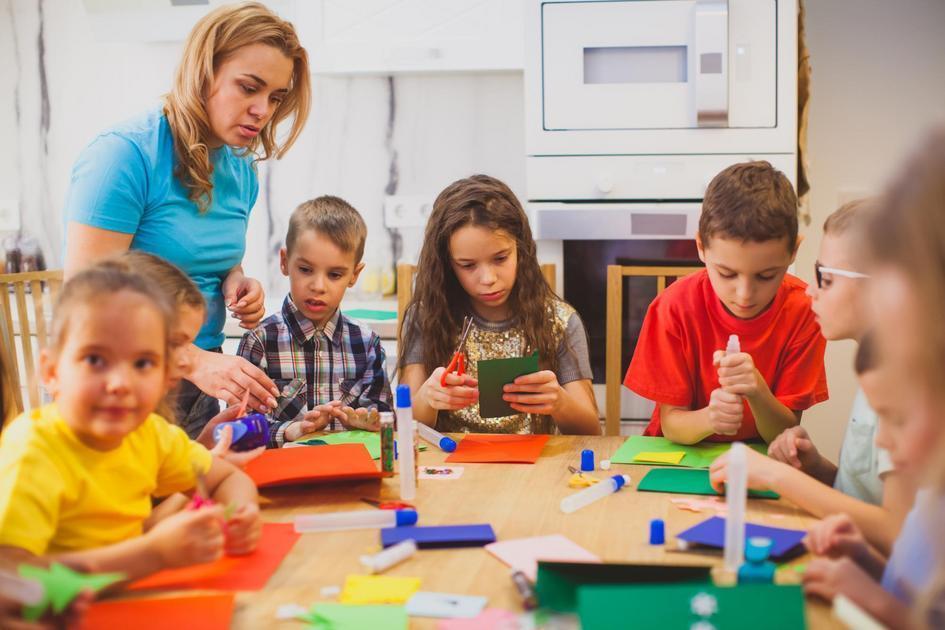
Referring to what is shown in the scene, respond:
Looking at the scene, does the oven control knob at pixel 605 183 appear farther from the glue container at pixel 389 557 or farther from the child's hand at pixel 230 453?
the glue container at pixel 389 557

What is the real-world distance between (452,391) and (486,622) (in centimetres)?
76

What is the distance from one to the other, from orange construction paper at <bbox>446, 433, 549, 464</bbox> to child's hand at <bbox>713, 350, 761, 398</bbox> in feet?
1.13

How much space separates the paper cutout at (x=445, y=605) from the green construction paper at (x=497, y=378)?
63 centimetres

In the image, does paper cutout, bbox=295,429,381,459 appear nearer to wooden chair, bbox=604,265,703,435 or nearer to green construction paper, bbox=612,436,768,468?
green construction paper, bbox=612,436,768,468

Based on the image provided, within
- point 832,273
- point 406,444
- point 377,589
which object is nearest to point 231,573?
point 377,589

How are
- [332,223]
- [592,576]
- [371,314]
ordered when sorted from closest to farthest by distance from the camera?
[592,576] < [332,223] < [371,314]

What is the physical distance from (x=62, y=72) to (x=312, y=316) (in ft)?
6.80

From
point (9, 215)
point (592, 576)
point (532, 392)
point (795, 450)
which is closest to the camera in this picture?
point (592, 576)

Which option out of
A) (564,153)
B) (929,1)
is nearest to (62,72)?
(564,153)

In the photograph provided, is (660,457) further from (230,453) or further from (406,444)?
(230,453)

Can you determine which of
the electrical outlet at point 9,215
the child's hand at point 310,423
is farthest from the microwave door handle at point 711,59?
the electrical outlet at point 9,215

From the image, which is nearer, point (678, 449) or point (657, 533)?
point (657, 533)

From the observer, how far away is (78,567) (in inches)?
38.6

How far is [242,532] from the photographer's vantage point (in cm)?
115
